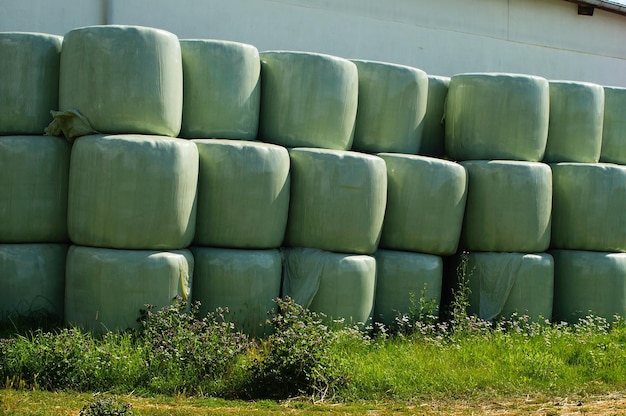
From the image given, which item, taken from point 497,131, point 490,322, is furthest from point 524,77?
point 490,322

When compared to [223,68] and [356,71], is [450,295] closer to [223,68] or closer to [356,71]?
[356,71]

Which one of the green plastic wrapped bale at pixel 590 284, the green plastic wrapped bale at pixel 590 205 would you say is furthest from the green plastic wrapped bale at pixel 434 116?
the green plastic wrapped bale at pixel 590 284

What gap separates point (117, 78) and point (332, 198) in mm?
1894

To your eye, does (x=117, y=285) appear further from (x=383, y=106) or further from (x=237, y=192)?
(x=383, y=106)

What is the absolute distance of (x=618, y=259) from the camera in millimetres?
8414

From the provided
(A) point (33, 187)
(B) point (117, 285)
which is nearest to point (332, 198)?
(B) point (117, 285)

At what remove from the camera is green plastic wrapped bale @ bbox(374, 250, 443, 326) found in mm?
7672

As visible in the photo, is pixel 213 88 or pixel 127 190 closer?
pixel 127 190

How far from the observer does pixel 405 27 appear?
11914 millimetres

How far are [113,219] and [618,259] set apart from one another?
463cm

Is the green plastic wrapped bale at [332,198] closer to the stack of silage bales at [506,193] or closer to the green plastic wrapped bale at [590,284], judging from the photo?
the stack of silage bales at [506,193]

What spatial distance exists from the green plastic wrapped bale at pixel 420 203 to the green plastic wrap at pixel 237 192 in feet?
3.70

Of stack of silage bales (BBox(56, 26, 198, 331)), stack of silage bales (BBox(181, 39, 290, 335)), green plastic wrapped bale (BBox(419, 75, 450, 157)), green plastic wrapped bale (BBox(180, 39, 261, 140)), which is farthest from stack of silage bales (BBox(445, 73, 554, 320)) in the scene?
stack of silage bales (BBox(56, 26, 198, 331))

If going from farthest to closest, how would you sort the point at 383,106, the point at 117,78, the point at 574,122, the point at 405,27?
the point at 405,27 → the point at 574,122 → the point at 383,106 → the point at 117,78
